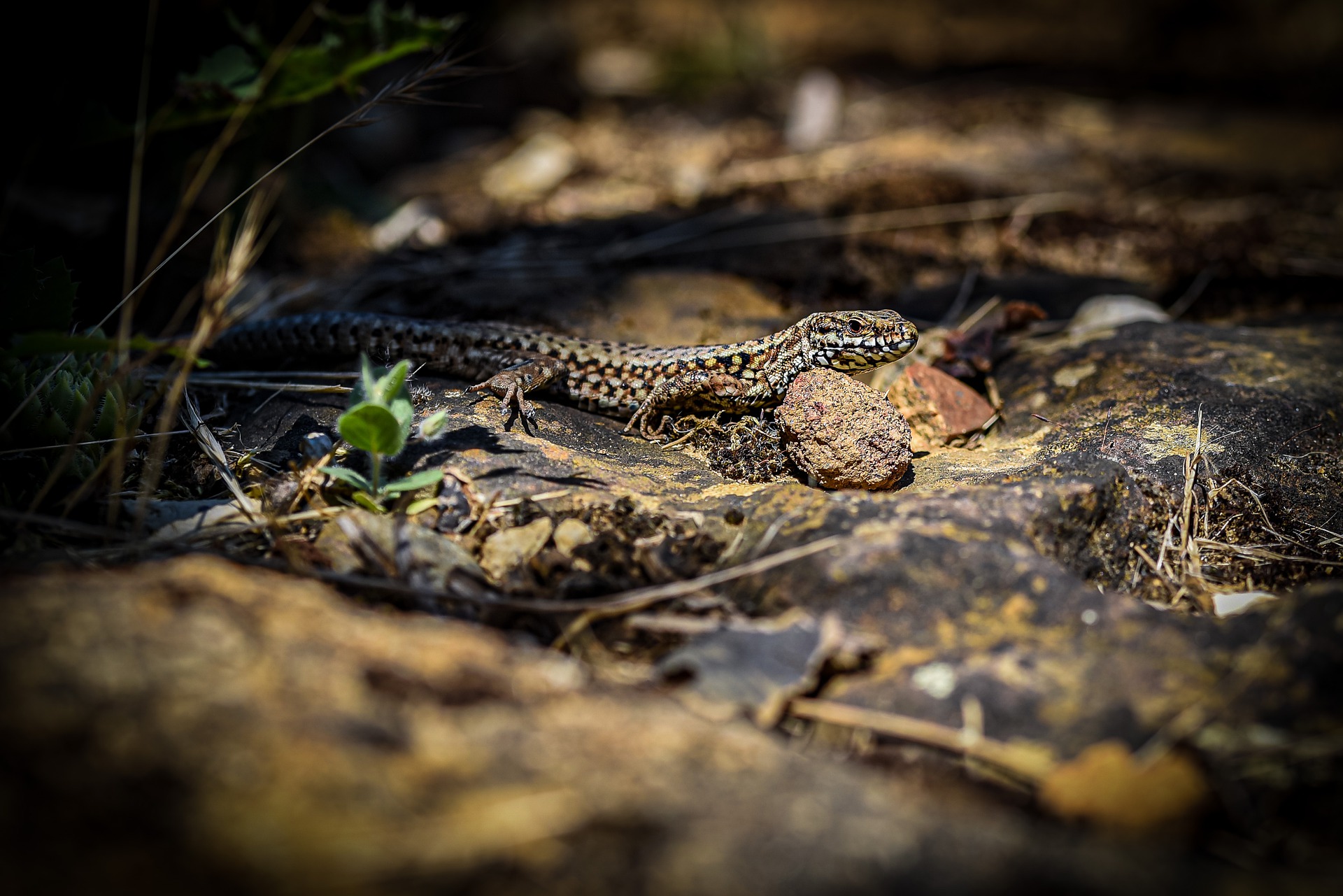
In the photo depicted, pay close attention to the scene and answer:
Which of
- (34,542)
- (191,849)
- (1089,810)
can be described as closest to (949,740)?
(1089,810)

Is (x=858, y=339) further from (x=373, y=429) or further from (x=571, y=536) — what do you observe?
(x=373, y=429)

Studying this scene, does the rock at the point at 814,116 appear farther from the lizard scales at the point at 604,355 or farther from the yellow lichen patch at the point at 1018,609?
the yellow lichen patch at the point at 1018,609

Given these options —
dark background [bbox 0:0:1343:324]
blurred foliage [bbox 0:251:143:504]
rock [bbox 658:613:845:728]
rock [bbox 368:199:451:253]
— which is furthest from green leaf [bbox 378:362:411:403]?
rock [bbox 368:199:451:253]


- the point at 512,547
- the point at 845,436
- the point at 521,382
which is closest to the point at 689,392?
the point at 521,382

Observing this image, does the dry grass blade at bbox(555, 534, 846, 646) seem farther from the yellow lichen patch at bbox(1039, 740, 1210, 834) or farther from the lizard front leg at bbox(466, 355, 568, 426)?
the lizard front leg at bbox(466, 355, 568, 426)

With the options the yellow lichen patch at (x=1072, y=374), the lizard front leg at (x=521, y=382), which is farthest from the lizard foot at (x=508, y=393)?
the yellow lichen patch at (x=1072, y=374)

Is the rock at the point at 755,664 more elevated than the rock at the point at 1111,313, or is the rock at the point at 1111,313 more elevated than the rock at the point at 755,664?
the rock at the point at 755,664

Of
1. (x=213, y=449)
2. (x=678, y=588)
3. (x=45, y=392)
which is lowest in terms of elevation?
(x=678, y=588)
